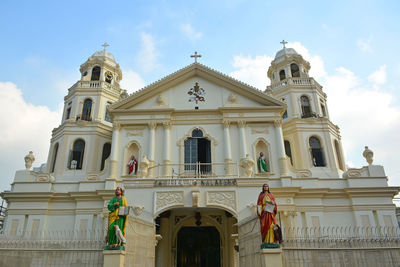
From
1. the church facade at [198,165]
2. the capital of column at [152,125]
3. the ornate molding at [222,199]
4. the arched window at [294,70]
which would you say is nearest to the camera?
the ornate molding at [222,199]

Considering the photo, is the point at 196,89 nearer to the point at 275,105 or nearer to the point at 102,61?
the point at 275,105

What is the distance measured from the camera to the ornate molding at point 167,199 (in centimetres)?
1498

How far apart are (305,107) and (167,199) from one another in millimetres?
16005

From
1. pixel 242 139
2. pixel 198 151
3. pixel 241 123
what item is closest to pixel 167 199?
pixel 198 151

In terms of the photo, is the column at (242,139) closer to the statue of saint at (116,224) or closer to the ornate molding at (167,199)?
the ornate molding at (167,199)

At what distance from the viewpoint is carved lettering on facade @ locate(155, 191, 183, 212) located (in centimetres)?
1499

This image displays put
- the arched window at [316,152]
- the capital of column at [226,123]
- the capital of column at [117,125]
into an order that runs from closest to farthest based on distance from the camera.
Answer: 1. the capital of column at [226,123]
2. the capital of column at [117,125]
3. the arched window at [316,152]

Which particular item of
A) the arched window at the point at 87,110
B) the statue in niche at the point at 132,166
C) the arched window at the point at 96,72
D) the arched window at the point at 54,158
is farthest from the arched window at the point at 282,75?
the arched window at the point at 54,158

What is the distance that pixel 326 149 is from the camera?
23906 mm

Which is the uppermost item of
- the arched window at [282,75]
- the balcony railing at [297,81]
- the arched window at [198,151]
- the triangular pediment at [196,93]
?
the arched window at [282,75]

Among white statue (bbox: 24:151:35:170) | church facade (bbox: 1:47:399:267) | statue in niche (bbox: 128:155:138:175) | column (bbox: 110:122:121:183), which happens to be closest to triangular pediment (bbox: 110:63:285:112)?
church facade (bbox: 1:47:399:267)

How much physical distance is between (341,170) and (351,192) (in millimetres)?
3505

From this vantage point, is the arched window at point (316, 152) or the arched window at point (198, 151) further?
the arched window at point (316, 152)

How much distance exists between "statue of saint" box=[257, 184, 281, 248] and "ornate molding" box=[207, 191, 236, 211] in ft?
13.9
